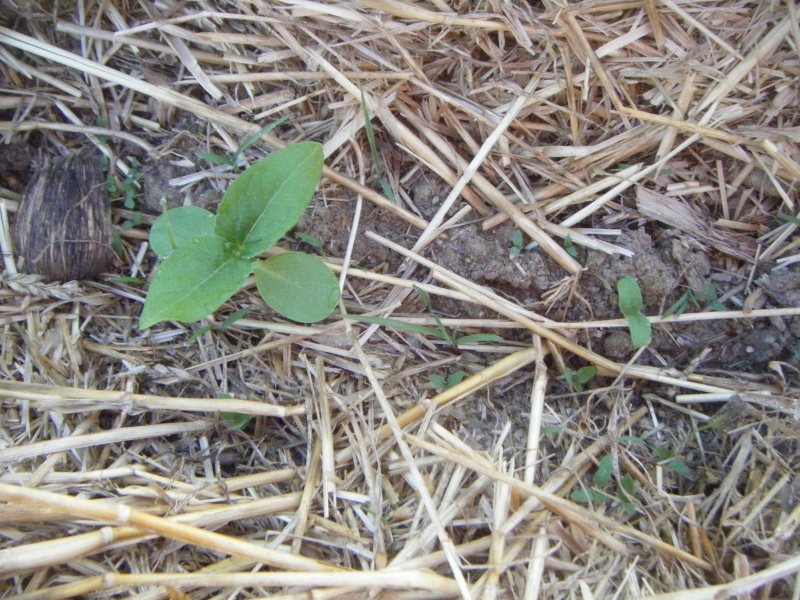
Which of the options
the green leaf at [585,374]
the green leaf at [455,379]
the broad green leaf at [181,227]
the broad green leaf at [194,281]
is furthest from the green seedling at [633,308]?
the broad green leaf at [181,227]

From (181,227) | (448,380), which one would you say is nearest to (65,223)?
(181,227)

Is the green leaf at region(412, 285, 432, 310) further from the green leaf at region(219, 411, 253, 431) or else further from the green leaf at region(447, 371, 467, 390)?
the green leaf at region(219, 411, 253, 431)

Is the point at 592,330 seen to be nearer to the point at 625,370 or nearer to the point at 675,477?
the point at 625,370

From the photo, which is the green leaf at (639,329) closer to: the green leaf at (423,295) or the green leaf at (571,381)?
the green leaf at (571,381)

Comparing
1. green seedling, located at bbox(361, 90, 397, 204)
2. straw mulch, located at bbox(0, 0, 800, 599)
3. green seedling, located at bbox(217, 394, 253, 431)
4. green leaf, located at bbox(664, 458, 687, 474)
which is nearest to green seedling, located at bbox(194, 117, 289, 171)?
straw mulch, located at bbox(0, 0, 800, 599)

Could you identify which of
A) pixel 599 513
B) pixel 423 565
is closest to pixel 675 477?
pixel 599 513
